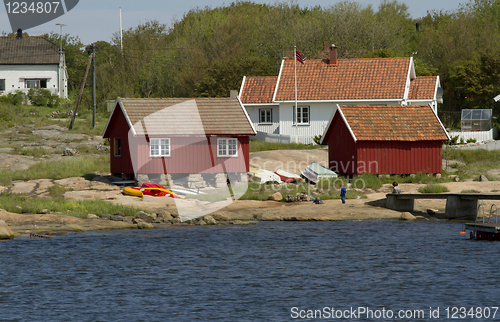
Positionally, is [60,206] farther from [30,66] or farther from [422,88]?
[30,66]

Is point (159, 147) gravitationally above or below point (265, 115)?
below

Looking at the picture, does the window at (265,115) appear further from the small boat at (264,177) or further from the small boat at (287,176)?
the small boat at (264,177)

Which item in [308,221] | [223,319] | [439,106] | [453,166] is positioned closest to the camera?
[223,319]

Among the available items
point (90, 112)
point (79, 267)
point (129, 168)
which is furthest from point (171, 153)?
point (90, 112)

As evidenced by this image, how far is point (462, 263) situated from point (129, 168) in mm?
19958

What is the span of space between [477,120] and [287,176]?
879 inches

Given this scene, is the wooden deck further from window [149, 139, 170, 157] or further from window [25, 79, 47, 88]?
window [25, 79, 47, 88]

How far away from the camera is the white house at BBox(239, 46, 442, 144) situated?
47719 mm

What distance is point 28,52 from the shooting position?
232 feet

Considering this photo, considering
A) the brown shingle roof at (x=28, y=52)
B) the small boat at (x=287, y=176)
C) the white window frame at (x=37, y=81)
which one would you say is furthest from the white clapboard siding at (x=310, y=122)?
the white window frame at (x=37, y=81)

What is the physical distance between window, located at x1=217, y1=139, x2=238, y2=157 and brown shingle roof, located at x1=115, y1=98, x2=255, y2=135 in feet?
2.19

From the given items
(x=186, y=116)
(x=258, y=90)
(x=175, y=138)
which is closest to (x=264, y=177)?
(x=175, y=138)

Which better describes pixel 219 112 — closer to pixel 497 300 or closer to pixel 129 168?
pixel 129 168

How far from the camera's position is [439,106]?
2359 inches
